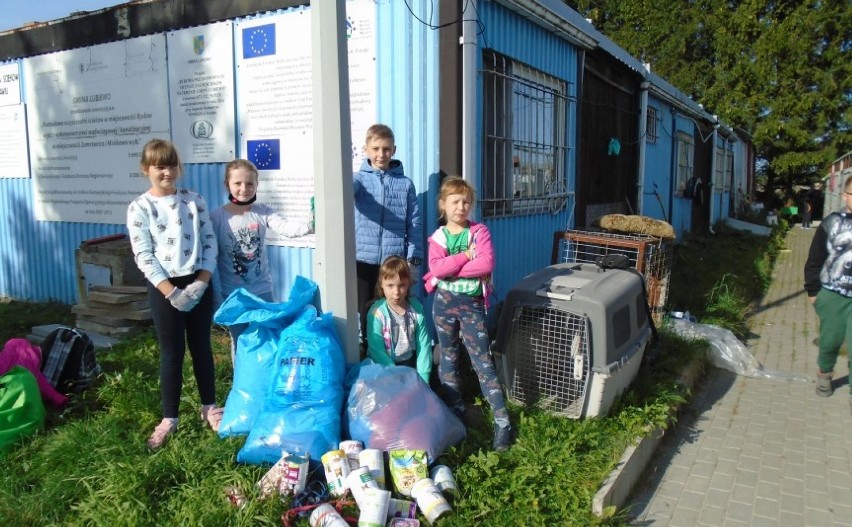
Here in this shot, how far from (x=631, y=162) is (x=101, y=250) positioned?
7.80 m

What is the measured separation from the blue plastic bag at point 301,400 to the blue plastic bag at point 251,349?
0.07m

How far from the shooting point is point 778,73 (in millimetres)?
27141

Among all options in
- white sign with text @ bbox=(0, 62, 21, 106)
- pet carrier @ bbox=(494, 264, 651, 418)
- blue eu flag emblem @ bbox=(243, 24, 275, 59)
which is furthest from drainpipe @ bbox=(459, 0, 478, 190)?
white sign with text @ bbox=(0, 62, 21, 106)

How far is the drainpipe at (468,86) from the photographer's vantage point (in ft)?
15.4

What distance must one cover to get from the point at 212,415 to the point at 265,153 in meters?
2.70

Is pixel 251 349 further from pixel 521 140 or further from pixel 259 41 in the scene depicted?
pixel 521 140

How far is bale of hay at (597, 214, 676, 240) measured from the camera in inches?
234

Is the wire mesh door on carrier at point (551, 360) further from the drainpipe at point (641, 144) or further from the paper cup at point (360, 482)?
the drainpipe at point (641, 144)

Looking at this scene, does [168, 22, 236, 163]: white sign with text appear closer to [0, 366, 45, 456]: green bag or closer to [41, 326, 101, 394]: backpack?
[41, 326, 101, 394]: backpack

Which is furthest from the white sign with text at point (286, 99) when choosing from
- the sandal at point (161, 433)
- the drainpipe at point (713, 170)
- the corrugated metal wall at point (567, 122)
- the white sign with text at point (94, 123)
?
the drainpipe at point (713, 170)

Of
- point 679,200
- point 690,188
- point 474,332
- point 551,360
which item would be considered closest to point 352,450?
point 474,332

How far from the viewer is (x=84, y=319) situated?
594cm

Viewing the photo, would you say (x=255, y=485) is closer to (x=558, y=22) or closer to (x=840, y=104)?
(x=558, y=22)

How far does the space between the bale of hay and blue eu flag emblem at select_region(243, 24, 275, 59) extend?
3.68 meters
